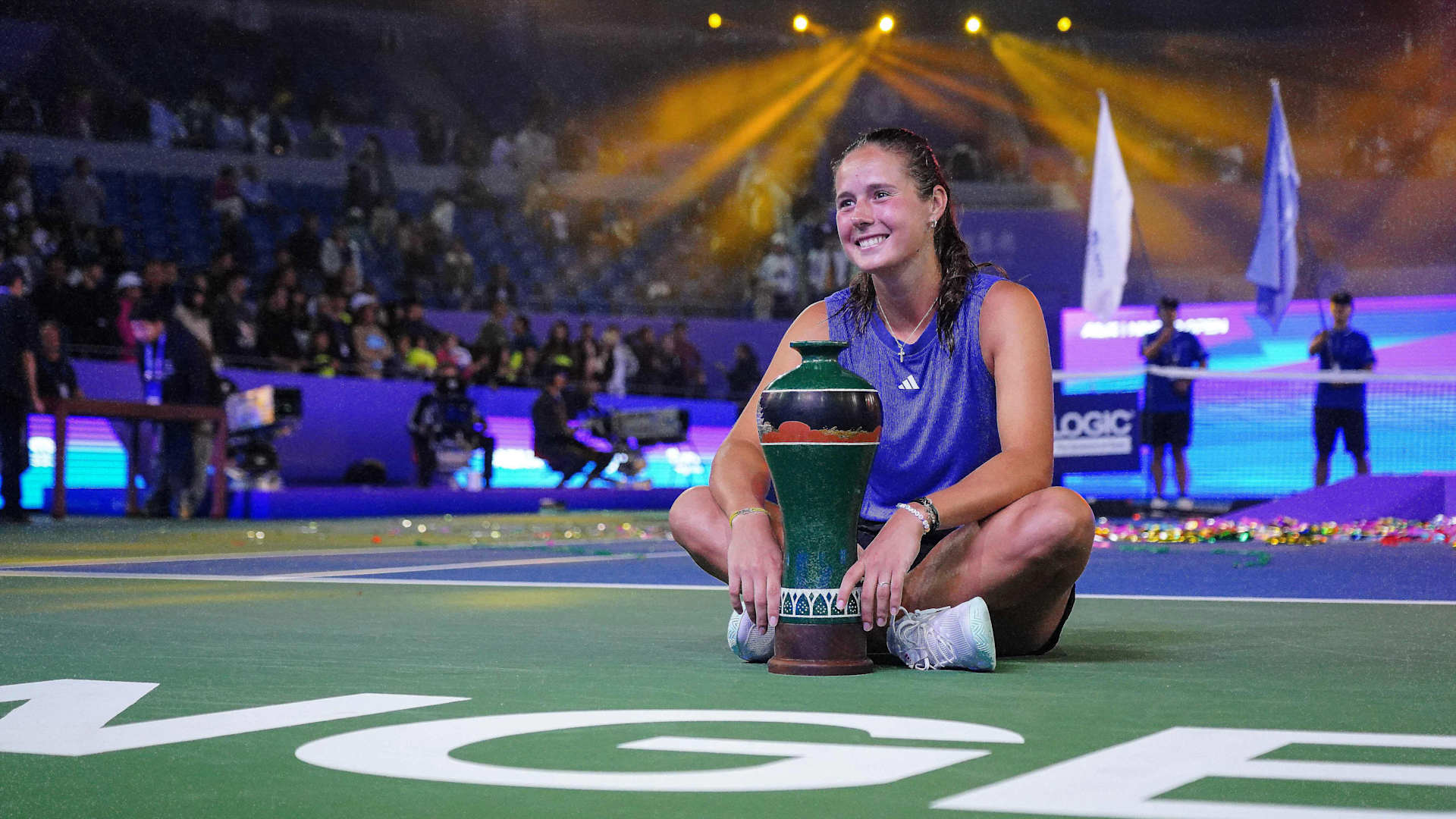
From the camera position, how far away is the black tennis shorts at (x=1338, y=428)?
13492 millimetres

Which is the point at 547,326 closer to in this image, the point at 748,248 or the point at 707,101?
the point at 748,248

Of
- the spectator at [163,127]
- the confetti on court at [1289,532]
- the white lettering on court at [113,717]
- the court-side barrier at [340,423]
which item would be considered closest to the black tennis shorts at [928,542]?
the white lettering on court at [113,717]

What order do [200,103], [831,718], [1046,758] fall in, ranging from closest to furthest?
[1046,758]
[831,718]
[200,103]

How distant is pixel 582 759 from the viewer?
2.17 metres

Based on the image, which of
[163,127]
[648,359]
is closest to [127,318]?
[648,359]

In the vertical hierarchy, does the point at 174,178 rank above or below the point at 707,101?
below

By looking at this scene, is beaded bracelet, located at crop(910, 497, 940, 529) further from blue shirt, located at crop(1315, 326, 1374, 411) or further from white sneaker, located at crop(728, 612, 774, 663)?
blue shirt, located at crop(1315, 326, 1374, 411)

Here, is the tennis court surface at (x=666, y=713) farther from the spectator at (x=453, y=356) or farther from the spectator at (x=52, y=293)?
the spectator at (x=453, y=356)

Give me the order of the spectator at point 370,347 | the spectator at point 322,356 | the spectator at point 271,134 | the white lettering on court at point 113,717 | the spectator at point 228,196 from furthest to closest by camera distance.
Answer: the spectator at point 271,134 < the spectator at point 228,196 < the spectator at point 370,347 < the spectator at point 322,356 < the white lettering on court at point 113,717

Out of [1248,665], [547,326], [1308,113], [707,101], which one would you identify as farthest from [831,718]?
[707,101]

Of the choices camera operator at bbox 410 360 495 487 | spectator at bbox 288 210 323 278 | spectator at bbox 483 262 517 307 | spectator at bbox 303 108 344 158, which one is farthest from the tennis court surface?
spectator at bbox 303 108 344 158

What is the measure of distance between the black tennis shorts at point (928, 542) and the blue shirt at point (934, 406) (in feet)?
0.26

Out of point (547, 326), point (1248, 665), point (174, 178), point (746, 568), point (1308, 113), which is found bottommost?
point (1248, 665)

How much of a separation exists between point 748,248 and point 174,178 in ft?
28.0
